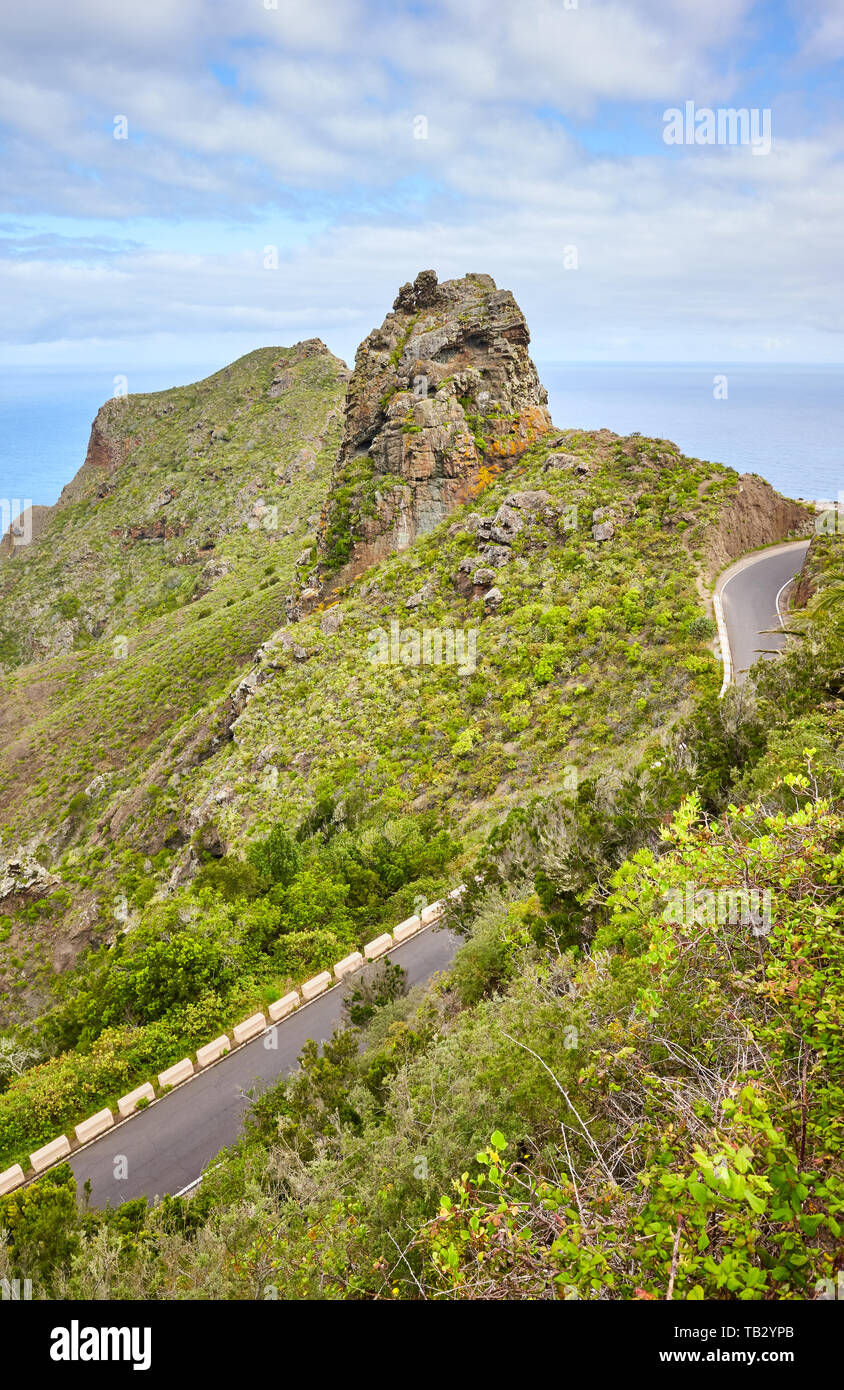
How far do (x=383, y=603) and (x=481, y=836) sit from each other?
1669cm

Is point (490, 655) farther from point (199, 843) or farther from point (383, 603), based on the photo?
point (199, 843)

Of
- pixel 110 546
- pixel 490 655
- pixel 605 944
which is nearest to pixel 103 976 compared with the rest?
pixel 605 944

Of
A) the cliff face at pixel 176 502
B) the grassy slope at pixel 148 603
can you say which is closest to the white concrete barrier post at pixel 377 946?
the grassy slope at pixel 148 603

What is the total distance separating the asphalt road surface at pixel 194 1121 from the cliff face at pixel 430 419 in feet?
85.6

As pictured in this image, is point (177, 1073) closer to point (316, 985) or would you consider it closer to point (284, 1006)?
point (284, 1006)

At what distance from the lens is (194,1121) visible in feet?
45.4

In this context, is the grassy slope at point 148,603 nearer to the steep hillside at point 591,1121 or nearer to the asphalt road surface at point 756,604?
the steep hillside at point 591,1121

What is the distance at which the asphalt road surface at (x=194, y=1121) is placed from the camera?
1265 centimetres

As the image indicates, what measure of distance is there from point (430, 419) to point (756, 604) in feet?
67.0

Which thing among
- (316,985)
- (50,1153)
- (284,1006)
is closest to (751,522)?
(316,985)

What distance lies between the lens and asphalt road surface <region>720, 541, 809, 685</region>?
2152cm

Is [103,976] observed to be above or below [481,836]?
below
